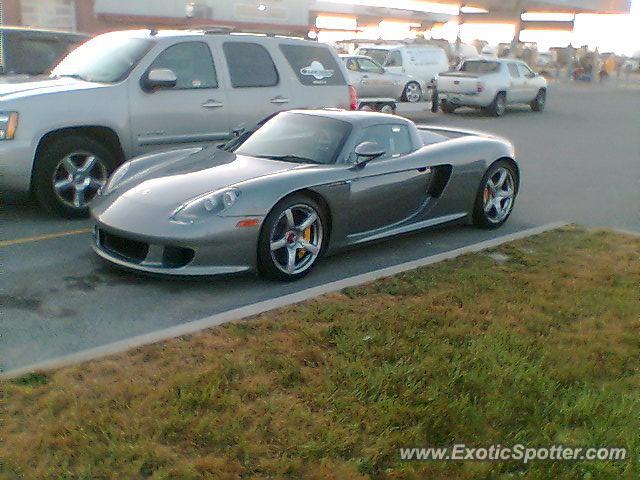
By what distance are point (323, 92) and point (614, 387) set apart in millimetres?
5630

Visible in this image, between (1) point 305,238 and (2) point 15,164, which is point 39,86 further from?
(1) point 305,238

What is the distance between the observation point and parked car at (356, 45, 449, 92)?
22.5m

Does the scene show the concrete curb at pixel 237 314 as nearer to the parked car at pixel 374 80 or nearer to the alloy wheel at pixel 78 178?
the alloy wheel at pixel 78 178

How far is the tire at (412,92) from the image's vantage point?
66.6 feet

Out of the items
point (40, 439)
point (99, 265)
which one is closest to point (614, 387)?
point (40, 439)

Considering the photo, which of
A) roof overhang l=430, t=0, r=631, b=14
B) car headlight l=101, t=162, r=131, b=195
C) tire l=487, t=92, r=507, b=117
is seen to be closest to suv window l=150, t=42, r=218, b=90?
car headlight l=101, t=162, r=131, b=195

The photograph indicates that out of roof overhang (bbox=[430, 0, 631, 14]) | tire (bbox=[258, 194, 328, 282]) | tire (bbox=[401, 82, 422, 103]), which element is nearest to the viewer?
tire (bbox=[258, 194, 328, 282])

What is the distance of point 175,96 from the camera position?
713cm

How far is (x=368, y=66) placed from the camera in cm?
1920

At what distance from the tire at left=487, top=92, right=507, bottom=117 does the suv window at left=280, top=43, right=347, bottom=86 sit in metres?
12.9

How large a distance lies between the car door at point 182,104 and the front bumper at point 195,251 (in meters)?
2.36

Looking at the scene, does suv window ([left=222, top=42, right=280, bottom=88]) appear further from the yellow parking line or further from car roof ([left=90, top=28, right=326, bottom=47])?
the yellow parking line

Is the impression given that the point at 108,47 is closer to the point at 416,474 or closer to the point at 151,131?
the point at 151,131

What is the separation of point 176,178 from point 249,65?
3.01 metres
